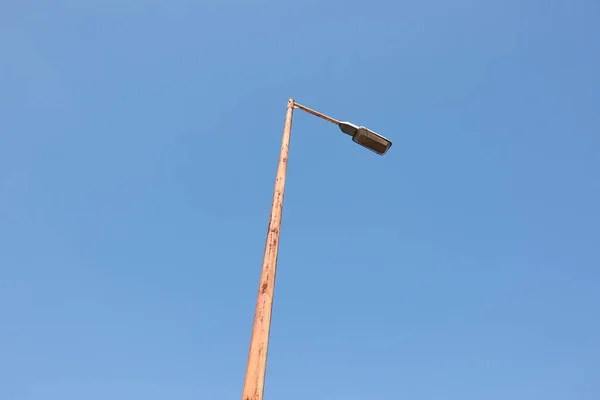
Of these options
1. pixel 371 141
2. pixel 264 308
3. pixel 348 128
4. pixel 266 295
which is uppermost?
pixel 348 128

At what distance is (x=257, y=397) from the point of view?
414 cm

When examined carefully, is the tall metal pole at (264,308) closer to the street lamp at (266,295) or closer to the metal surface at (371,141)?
the street lamp at (266,295)

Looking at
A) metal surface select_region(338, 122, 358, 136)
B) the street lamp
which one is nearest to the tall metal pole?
the street lamp

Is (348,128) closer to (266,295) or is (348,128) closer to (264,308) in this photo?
(266,295)

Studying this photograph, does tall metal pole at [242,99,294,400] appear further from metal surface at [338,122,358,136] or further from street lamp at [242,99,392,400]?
metal surface at [338,122,358,136]

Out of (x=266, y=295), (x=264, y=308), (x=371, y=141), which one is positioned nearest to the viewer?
(x=264, y=308)

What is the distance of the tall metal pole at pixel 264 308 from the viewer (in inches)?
165

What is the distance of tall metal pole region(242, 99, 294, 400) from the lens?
13.8ft

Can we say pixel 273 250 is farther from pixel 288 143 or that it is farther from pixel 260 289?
pixel 288 143

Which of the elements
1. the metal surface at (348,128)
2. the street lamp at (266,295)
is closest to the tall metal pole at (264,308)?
the street lamp at (266,295)

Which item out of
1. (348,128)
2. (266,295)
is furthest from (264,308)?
(348,128)

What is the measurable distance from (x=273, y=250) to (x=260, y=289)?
0.53 meters

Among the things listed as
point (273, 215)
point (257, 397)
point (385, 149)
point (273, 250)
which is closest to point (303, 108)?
point (385, 149)

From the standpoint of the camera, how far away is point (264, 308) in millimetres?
4730
